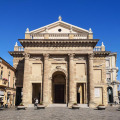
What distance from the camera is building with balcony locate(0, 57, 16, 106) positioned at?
27.1m

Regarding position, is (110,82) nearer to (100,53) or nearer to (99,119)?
(100,53)

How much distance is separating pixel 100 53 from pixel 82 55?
6.65 metres

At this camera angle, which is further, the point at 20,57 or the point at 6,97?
the point at 20,57

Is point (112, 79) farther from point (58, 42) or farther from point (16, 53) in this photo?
point (16, 53)

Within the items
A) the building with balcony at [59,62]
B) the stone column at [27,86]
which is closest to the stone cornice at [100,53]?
the building with balcony at [59,62]

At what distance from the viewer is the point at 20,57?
36.8 meters

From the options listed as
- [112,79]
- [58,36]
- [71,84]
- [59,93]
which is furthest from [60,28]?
[112,79]

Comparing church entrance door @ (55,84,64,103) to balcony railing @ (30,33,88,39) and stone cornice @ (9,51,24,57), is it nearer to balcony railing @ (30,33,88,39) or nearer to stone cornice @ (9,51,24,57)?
Result: balcony railing @ (30,33,88,39)

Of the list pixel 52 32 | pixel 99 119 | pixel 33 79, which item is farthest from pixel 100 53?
pixel 99 119

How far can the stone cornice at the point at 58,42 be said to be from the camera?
3028 centimetres

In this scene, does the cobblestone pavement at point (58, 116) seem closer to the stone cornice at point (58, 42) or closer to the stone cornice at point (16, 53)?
the stone cornice at point (58, 42)

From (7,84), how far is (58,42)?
11.6 metres

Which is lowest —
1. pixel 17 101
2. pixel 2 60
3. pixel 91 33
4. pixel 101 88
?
pixel 17 101

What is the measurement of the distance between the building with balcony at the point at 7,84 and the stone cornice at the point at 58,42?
5263 millimetres
